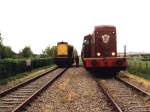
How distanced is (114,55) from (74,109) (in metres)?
14.5

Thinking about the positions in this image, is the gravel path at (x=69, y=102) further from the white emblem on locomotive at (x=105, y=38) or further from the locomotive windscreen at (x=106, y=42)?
the white emblem on locomotive at (x=105, y=38)

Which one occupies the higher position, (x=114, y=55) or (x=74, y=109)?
(x=114, y=55)

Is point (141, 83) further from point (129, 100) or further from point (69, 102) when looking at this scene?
point (69, 102)

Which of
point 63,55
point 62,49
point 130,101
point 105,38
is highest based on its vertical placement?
point 105,38

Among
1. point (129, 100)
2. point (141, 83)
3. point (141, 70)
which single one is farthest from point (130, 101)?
point (141, 70)

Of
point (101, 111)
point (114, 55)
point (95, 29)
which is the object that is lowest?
point (101, 111)

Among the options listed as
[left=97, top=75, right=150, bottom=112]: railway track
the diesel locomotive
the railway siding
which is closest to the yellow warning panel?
the diesel locomotive

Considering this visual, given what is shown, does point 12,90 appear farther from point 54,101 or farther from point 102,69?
point 102,69

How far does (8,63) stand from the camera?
2678 cm

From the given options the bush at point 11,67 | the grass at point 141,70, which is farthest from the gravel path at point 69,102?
the grass at point 141,70

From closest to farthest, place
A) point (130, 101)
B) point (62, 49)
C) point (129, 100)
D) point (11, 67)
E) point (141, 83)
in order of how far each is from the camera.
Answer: point (130, 101) < point (129, 100) < point (141, 83) < point (11, 67) < point (62, 49)

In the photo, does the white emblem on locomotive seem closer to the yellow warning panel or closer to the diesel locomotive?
the diesel locomotive

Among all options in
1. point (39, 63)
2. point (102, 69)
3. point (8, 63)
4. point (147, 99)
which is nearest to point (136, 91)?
point (147, 99)

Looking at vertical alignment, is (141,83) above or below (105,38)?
below
